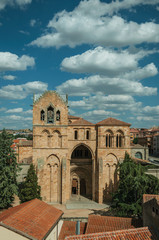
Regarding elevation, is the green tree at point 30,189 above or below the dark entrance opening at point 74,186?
above

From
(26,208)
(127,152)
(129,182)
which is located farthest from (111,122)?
(26,208)

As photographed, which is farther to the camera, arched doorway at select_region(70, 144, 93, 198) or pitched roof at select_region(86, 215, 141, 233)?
arched doorway at select_region(70, 144, 93, 198)

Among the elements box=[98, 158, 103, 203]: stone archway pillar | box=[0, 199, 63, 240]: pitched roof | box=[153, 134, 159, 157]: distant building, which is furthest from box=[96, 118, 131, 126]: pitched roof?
box=[153, 134, 159, 157]: distant building

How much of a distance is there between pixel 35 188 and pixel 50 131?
30.1 feet

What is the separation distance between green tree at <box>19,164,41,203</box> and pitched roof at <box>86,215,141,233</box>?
39.5 ft

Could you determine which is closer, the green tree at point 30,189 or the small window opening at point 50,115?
the green tree at point 30,189

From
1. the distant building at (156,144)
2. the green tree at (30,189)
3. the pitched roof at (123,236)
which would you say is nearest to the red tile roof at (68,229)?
the pitched roof at (123,236)

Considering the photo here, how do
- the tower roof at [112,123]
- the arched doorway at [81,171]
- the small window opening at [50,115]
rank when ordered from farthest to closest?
the arched doorway at [81,171] < the small window opening at [50,115] < the tower roof at [112,123]

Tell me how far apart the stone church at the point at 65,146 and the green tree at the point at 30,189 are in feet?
5.03

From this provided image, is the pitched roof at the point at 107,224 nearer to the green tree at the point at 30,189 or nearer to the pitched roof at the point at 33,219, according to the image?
the pitched roof at the point at 33,219

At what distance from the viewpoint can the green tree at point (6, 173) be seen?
26562 millimetres

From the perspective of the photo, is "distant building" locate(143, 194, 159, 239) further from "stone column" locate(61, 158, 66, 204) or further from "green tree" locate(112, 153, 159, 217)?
"stone column" locate(61, 158, 66, 204)

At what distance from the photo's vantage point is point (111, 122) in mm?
32906

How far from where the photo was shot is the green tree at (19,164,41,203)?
27.9 metres
